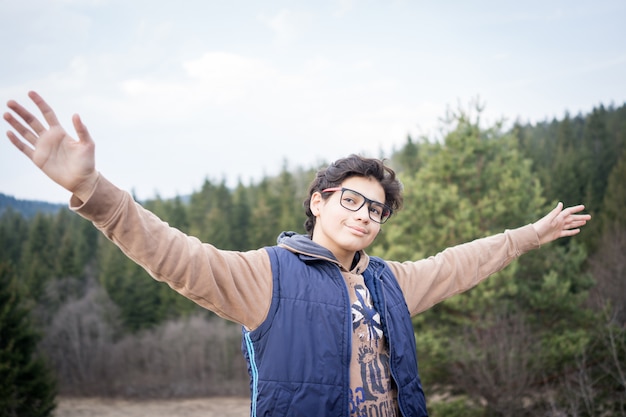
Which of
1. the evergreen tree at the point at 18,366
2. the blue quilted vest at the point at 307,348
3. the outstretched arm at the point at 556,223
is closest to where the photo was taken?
the blue quilted vest at the point at 307,348

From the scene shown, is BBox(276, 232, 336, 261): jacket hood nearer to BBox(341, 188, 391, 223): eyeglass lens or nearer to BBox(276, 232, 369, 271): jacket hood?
BBox(276, 232, 369, 271): jacket hood

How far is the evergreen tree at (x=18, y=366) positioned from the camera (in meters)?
16.0

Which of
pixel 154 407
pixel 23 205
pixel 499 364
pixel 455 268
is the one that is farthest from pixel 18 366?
pixel 455 268

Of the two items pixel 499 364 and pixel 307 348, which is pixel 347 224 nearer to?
pixel 307 348

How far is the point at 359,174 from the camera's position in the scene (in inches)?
90.4

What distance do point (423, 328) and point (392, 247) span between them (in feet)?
6.94

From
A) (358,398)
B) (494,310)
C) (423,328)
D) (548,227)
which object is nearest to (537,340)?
(494,310)

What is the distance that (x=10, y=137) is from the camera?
1531 mm

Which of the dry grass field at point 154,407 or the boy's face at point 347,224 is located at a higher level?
the boy's face at point 347,224

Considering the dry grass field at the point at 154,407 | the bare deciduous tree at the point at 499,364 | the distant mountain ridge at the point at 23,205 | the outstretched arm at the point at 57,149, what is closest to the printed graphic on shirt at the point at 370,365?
the outstretched arm at the point at 57,149

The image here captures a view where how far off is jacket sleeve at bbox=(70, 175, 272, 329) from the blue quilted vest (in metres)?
0.08

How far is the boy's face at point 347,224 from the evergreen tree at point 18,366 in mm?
Result: 17409

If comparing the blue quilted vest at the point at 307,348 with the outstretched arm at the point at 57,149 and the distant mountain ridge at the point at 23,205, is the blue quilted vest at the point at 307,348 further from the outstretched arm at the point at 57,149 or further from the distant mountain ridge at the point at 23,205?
the distant mountain ridge at the point at 23,205

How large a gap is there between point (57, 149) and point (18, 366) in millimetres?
18314
